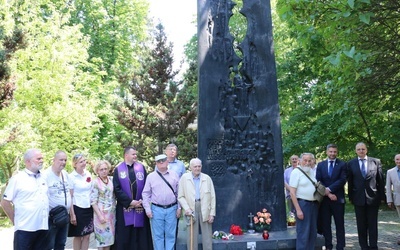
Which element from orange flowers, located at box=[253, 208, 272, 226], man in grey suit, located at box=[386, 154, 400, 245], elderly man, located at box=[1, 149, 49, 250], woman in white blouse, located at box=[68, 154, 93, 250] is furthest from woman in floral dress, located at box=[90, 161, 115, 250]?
man in grey suit, located at box=[386, 154, 400, 245]

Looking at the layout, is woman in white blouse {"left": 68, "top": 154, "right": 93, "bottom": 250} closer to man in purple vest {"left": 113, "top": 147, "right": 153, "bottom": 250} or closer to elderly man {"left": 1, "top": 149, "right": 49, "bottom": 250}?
man in purple vest {"left": 113, "top": 147, "right": 153, "bottom": 250}

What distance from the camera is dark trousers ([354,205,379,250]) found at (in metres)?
8.09

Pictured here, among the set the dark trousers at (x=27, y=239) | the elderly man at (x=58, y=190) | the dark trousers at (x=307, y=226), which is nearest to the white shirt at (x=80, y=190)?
the elderly man at (x=58, y=190)

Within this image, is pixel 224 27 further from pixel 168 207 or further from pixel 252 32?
pixel 168 207

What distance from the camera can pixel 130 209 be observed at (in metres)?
7.39

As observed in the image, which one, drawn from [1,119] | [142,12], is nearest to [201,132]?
[1,119]

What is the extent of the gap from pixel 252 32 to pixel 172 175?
3.76m

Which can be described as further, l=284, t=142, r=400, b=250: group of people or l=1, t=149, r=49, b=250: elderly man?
l=284, t=142, r=400, b=250: group of people

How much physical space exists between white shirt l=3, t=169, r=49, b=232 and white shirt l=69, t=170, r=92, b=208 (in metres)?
1.27

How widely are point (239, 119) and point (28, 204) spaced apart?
15.1ft

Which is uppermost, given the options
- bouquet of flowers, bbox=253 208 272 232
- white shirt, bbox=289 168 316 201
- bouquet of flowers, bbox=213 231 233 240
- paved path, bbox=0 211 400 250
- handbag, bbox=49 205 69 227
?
white shirt, bbox=289 168 316 201

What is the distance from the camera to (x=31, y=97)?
17266 millimetres

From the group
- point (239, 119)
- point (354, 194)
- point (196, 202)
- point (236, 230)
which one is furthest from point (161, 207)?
point (354, 194)

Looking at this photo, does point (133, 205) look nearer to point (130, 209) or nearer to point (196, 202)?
point (130, 209)
